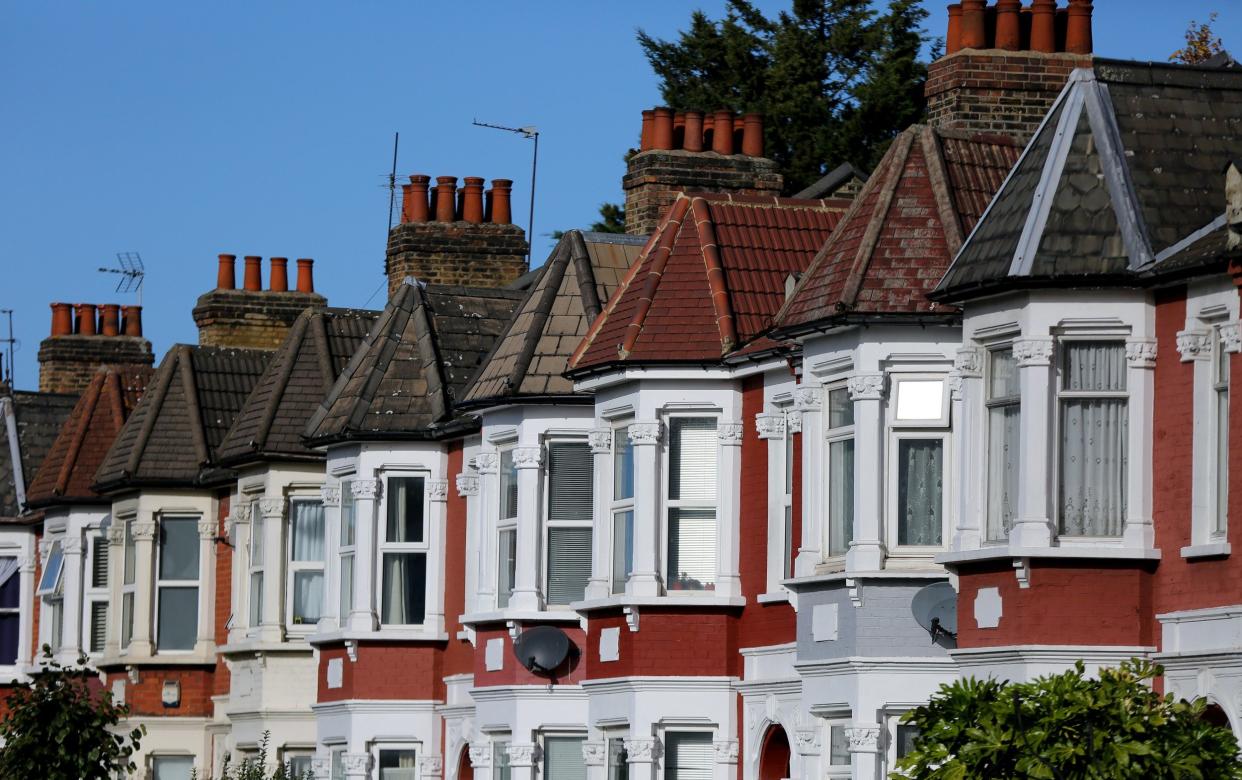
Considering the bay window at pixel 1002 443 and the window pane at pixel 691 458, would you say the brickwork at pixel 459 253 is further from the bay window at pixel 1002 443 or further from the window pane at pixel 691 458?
the bay window at pixel 1002 443

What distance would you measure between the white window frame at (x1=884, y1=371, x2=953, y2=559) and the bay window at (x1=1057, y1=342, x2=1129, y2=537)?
2.27 meters

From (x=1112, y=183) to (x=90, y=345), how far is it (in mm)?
30420

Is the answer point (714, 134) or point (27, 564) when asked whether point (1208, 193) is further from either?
point (27, 564)

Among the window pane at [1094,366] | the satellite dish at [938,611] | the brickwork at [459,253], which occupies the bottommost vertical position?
the satellite dish at [938,611]

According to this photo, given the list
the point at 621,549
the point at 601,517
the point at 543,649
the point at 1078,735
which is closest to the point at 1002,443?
the point at 1078,735

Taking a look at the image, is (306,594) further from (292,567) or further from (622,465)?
(622,465)

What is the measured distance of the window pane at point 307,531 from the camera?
35.6 metres

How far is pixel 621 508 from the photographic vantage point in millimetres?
27484

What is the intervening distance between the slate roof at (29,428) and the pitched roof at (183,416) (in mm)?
6493

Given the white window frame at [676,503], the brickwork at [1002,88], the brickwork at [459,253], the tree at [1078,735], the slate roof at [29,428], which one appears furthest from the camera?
the slate roof at [29,428]

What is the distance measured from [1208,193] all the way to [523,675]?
10788 mm

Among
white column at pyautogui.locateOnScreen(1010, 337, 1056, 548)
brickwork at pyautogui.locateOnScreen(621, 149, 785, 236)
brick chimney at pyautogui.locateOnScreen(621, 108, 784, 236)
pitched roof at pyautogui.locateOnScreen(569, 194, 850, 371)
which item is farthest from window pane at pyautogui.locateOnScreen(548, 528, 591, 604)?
white column at pyautogui.locateOnScreen(1010, 337, 1056, 548)

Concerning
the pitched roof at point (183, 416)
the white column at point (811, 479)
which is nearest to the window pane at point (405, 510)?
the pitched roof at point (183, 416)

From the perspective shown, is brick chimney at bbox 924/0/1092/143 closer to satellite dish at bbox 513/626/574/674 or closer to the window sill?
satellite dish at bbox 513/626/574/674
